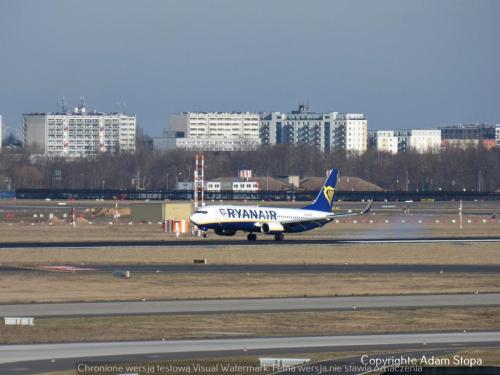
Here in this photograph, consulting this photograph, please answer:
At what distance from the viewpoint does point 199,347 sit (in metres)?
34.8

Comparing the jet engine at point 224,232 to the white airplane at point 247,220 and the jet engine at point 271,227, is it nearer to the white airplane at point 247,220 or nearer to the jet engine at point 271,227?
the white airplane at point 247,220

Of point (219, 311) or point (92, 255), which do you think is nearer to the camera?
point (219, 311)

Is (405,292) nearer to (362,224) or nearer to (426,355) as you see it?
(426,355)

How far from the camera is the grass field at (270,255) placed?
217 ft

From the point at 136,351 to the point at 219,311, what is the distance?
31.6 ft

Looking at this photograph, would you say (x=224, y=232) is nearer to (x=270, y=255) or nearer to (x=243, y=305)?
(x=270, y=255)

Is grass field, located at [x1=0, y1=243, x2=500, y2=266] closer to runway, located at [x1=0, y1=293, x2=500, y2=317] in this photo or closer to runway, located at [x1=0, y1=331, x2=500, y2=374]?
runway, located at [x1=0, y1=293, x2=500, y2=317]

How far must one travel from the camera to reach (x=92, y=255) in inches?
2707

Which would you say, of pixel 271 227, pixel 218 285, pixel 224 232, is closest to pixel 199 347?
pixel 218 285

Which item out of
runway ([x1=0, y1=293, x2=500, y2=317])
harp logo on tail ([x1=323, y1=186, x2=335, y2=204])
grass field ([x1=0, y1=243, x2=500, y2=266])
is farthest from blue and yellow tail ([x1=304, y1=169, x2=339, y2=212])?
runway ([x1=0, y1=293, x2=500, y2=317])

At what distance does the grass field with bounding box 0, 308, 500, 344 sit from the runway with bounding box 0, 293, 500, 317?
141cm

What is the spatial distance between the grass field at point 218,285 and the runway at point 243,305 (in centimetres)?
182

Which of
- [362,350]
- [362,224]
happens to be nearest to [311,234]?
[362,224]

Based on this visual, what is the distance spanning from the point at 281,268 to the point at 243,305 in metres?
16.6
